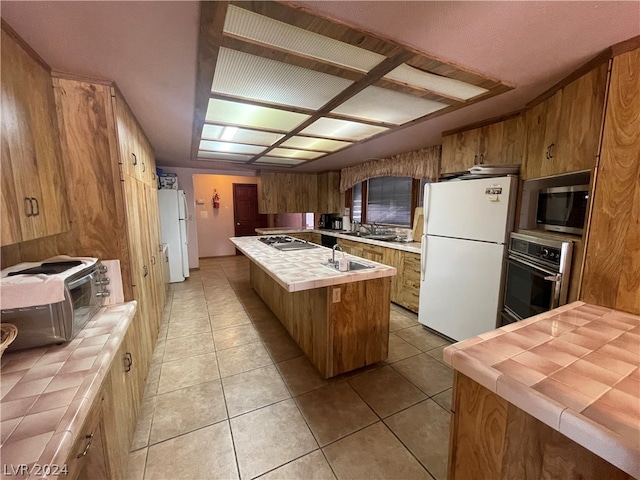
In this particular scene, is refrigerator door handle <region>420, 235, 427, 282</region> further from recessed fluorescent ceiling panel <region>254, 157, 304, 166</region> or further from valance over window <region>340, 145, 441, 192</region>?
recessed fluorescent ceiling panel <region>254, 157, 304, 166</region>

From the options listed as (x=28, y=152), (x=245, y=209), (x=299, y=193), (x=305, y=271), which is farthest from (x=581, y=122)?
(x=245, y=209)

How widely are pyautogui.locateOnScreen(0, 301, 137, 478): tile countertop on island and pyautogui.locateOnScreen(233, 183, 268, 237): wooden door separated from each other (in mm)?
5821

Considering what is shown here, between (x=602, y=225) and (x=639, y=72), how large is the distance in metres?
0.69

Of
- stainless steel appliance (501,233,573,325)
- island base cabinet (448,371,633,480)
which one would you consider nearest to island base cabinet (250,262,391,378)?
stainless steel appliance (501,233,573,325)

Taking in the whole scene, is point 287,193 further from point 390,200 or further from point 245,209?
point 390,200

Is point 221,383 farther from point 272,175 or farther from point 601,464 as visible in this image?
point 272,175

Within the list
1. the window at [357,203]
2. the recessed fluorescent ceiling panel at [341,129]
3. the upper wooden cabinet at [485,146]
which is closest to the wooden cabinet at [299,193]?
the window at [357,203]

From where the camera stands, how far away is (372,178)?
15.4 ft

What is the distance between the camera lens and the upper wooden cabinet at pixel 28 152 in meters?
1.00

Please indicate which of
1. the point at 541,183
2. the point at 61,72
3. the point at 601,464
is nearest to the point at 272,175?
the point at 61,72

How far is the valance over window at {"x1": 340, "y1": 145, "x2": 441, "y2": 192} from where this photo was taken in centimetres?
338

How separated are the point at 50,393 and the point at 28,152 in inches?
40.6

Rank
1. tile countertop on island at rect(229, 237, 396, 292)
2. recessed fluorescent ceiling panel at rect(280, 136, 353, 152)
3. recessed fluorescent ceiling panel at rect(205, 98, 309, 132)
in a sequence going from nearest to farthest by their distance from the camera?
tile countertop on island at rect(229, 237, 396, 292)
recessed fluorescent ceiling panel at rect(205, 98, 309, 132)
recessed fluorescent ceiling panel at rect(280, 136, 353, 152)

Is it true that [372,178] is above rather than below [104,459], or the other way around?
above
